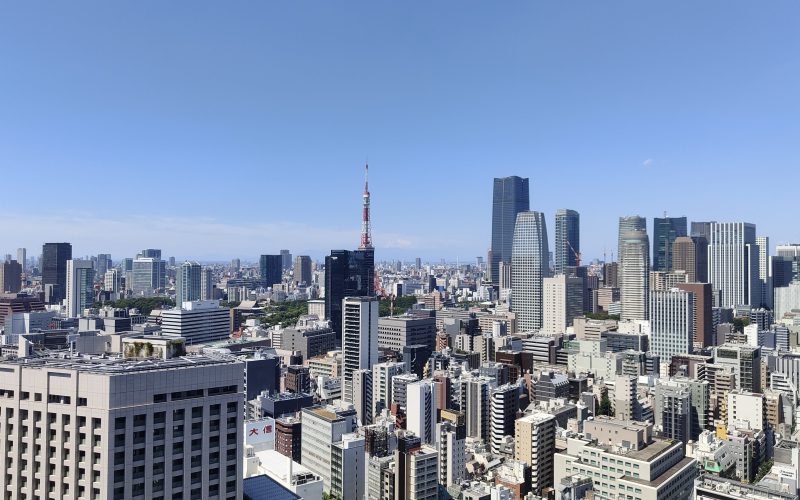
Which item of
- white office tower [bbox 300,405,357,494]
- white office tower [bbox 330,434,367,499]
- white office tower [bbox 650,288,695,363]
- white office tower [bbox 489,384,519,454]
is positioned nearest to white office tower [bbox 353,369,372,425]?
white office tower [bbox 489,384,519,454]

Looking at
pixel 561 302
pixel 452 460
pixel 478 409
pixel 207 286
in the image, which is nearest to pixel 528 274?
pixel 561 302

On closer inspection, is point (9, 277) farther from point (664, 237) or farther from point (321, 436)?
point (664, 237)

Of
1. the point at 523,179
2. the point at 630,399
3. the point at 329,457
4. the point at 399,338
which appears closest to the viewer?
the point at 329,457

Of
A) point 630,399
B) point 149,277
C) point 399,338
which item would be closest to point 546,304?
point 399,338

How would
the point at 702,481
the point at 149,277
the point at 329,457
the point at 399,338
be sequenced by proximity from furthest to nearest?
the point at 149,277
the point at 399,338
the point at 329,457
the point at 702,481

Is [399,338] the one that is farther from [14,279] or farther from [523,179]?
[523,179]

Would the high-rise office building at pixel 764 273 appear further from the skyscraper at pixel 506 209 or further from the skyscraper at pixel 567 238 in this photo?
the skyscraper at pixel 506 209

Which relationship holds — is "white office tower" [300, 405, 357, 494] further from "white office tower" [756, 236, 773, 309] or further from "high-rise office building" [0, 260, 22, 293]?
"high-rise office building" [0, 260, 22, 293]
